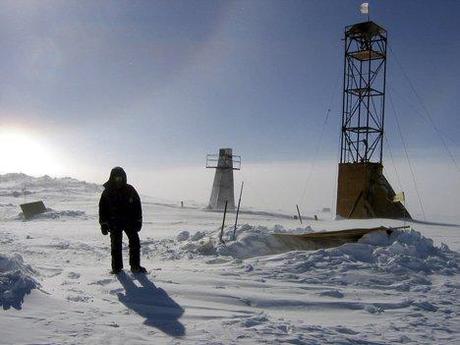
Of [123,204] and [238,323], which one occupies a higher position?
[123,204]

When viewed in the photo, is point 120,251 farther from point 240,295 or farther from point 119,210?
point 240,295

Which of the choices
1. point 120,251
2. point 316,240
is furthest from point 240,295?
point 316,240

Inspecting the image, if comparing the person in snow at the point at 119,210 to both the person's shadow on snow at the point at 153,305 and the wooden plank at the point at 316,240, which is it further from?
the wooden plank at the point at 316,240

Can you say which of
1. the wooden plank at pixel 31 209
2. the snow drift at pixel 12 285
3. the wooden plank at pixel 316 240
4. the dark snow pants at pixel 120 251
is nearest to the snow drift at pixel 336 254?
the wooden plank at pixel 316 240

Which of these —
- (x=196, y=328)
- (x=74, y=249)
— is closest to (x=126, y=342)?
(x=196, y=328)

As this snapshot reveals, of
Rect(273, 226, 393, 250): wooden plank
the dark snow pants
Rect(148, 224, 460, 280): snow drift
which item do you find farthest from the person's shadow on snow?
Rect(273, 226, 393, 250): wooden plank

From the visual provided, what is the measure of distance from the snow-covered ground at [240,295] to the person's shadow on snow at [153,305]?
1 cm

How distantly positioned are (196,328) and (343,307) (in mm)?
1920

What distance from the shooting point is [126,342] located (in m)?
3.61

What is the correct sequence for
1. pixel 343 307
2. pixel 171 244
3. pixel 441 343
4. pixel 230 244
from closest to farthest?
pixel 441 343, pixel 343 307, pixel 230 244, pixel 171 244

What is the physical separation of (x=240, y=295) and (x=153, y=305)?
1.06 m

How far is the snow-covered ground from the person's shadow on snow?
0.5 inches

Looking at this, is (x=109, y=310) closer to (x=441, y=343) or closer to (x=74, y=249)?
(x=441, y=343)

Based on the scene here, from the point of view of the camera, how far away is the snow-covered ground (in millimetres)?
3945
